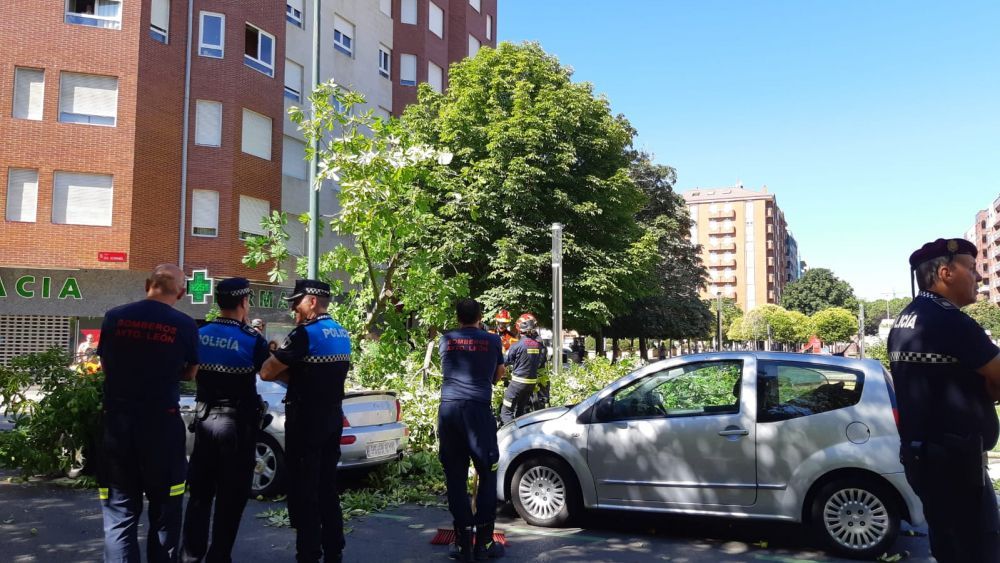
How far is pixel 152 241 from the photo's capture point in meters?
21.6

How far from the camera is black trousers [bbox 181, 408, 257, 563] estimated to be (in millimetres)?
4355

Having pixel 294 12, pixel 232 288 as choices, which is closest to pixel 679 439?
pixel 232 288

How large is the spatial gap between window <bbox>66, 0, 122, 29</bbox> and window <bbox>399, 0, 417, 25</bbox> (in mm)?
13106

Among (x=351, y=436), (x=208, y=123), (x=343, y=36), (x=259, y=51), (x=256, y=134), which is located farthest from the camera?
(x=343, y=36)

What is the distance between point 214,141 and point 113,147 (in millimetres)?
2953

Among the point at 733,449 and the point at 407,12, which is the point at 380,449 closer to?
the point at 733,449

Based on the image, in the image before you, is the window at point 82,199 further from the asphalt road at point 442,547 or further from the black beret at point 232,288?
the black beret at point 232,288

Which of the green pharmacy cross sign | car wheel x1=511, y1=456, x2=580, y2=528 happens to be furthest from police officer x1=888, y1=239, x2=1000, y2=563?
the green pharmacy cross sign

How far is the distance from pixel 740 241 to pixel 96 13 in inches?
4131

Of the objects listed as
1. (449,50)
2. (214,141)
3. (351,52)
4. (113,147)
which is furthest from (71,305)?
(449,50)

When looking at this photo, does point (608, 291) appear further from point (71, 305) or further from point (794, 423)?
point (794, 423)

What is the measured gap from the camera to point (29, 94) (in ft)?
67.1

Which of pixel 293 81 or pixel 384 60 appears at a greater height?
pixel 384 60

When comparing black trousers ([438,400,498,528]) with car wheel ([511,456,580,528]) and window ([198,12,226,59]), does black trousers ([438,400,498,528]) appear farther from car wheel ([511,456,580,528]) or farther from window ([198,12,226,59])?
window ([198,12,226,59])
